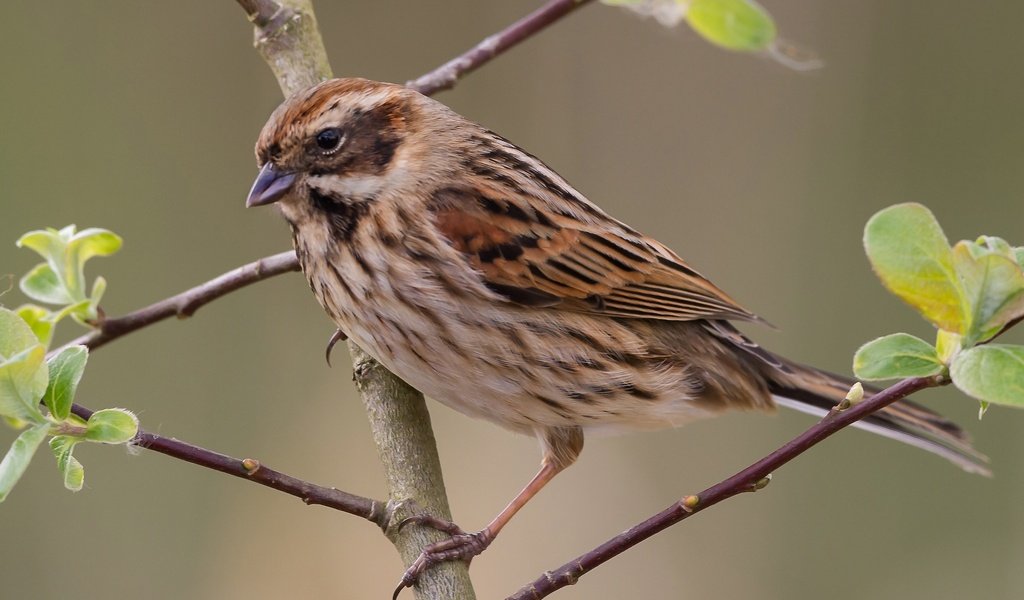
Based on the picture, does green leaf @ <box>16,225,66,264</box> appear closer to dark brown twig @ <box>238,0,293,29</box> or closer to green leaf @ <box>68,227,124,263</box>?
green leaf @ <box>68,227,124,263</box>

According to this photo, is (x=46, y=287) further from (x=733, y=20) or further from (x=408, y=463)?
(x=733, y=20)

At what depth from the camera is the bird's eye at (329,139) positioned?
9.28ft

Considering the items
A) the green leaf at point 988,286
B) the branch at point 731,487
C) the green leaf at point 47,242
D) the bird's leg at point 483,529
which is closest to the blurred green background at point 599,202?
the bird's leg at point 483,529

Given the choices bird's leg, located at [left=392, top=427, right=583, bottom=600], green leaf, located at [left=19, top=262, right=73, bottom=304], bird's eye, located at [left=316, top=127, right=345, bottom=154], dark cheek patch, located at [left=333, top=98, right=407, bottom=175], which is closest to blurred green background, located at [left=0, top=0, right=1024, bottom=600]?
bird's leg, located at [left=392, top=427, right=583, bottom=600]

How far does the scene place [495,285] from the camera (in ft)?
9.86

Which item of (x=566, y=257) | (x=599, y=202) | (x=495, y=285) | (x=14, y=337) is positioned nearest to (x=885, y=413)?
(x=566, y=257)

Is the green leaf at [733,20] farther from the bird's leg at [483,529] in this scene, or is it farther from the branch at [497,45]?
the bird's leg at [483,529]

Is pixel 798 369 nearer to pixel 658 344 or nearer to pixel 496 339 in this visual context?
pixel 658 344

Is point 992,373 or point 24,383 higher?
point 24,383

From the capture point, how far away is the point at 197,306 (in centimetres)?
267

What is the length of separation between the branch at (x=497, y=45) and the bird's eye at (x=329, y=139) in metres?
0.30

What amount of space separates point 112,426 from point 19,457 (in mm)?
141

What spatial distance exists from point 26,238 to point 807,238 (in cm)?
457

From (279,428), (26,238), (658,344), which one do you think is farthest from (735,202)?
(26,238)
